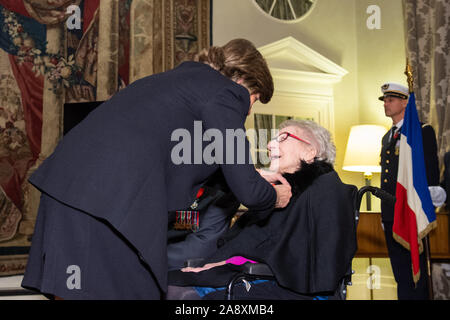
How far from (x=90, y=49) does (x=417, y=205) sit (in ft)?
11.1

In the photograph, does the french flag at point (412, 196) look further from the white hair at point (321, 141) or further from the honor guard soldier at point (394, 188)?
the white hair at point (321, 141)

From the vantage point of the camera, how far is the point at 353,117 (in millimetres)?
6250

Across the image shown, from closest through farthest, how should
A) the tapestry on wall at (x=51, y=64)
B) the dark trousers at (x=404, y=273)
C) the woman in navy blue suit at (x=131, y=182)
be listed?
the woman in navy blue suit at (x=131, y=182) < the dark trousers at (x=404, y=273) < the tapestry on wall at (x=51, y=64)

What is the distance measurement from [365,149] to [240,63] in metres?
3.90

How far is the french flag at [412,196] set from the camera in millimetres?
3381

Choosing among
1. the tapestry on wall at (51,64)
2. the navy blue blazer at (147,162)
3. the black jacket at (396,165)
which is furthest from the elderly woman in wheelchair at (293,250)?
the tapestry on wall at (51,64)

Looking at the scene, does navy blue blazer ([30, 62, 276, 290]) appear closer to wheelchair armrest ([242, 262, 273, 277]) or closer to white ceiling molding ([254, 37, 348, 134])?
wheelchair armrest ([242, 262, 273, 277])

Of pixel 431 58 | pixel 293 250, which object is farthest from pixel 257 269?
pixel 431 58

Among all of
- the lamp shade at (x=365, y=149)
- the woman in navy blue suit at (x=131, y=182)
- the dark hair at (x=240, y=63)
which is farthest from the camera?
the lamp shade at (x=365, y=149)

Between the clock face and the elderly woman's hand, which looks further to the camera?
the clock face

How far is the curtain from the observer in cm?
464

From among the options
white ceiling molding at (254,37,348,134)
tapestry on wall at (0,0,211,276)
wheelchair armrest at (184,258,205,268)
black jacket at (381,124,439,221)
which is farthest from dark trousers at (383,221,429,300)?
tapestry on wall at (0,0,211,276)

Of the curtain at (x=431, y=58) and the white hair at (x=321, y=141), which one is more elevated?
the curtain at (x=431, y=58)

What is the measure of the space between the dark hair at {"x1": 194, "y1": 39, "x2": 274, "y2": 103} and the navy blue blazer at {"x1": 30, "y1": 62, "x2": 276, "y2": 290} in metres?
0.08
